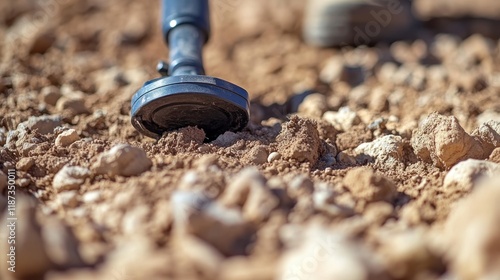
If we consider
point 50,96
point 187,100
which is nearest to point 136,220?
point 187,100

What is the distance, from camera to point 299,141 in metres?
1.76

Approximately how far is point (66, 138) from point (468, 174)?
43.8 inches

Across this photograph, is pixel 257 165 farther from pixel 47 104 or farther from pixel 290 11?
pixel 290 11

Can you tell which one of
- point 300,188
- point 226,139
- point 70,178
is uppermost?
point 226,139

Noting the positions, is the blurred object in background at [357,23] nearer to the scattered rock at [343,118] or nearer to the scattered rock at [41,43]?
the scattered rock at [343,118]

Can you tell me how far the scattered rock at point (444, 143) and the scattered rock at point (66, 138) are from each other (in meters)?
1.01

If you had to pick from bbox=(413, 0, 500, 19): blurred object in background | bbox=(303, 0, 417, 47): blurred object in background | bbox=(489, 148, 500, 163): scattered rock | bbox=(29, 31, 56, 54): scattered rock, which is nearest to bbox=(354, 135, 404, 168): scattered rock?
bbox=(489, 148, 500, 163): scattered rock

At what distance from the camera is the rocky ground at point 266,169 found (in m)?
1.15

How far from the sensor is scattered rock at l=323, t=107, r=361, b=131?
2129mm

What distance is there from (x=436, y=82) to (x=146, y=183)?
169 cm

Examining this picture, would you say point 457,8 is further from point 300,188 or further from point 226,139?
point 300,188

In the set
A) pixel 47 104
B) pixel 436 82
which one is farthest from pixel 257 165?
pixel 436 82

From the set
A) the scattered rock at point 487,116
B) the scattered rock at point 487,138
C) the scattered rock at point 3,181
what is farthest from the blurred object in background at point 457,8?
the scattered rock at point 3,181

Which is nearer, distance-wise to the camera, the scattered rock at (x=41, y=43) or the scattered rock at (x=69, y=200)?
the scattered rock at (x=69, y=200)
